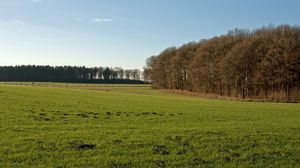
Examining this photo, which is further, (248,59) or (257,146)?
(248,59)

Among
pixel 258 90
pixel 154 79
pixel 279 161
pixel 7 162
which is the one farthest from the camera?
pixel 154 79

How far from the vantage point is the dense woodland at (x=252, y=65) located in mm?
71688

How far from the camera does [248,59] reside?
77625 mm

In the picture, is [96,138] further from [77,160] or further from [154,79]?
[154,79]

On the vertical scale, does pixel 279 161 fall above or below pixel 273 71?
below

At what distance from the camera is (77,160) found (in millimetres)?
9938

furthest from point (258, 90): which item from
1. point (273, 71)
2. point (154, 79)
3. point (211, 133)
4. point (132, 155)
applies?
point (132, 155)

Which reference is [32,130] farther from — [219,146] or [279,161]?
[279,161]

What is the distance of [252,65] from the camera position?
7812 centimetres

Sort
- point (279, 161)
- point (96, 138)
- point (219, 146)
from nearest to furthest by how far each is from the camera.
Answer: point (279, 161), point (219, 146), point (96, 138)

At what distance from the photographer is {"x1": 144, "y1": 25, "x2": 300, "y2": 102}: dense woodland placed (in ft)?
235

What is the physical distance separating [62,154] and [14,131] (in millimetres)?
5570

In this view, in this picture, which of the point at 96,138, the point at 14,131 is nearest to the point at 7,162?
the point at 96,138

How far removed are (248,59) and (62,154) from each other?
236 ft
